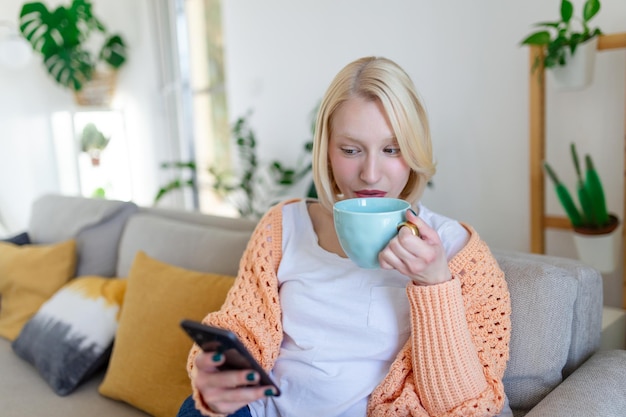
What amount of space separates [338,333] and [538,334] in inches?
Answer: 14.5

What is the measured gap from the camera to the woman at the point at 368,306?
3.07 feet

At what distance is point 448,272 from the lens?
0.92 meters

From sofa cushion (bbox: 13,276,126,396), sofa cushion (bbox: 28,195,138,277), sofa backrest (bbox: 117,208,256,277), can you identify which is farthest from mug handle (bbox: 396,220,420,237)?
sofa cushion (bbox: 28,195,138,277)

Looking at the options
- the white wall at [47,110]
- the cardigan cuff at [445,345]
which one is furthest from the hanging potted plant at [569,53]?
the white wall at [47,110]

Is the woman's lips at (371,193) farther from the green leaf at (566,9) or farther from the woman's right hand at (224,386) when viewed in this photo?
the green leaf at (566,9)

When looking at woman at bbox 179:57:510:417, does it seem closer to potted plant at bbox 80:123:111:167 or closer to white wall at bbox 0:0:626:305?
white wall at bbox 0:0:626:305

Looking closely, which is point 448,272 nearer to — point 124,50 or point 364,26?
point 364,26

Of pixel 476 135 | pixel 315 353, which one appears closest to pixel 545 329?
pixel 315 353

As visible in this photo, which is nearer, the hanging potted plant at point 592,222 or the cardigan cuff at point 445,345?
the cardigan cuff at point 445,345

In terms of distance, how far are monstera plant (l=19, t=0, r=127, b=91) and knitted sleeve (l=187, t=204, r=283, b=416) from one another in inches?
119

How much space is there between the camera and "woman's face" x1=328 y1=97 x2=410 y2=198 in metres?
1.04

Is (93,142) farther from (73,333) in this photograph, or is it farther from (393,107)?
(393,107)

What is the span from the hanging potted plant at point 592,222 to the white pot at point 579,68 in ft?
0.58

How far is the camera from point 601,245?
5.66 feet
